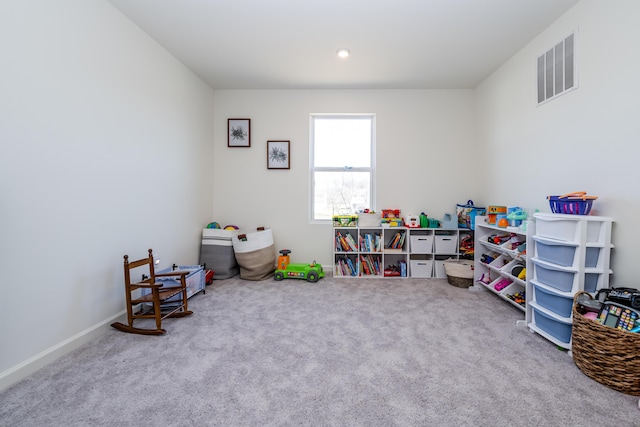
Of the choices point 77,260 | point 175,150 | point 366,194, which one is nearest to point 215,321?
point 77,260

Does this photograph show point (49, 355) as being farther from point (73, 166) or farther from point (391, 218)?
point (391, 218)

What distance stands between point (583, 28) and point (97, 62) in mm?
3882

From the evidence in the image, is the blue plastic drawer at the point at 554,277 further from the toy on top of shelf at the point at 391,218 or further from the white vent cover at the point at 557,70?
the toy on top of shelf at the point at 391,218

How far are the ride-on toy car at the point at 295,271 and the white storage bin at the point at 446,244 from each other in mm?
1630

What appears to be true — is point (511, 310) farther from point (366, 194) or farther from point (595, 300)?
point (366, 194)

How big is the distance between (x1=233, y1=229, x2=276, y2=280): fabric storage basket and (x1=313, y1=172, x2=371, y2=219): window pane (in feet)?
3.05

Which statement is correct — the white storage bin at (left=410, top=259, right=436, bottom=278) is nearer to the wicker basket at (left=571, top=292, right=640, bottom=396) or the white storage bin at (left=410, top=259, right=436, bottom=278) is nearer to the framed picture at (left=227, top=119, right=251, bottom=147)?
the wicker basket at (left=571, top=292, right=640, bottom=396)

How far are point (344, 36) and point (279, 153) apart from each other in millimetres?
1817

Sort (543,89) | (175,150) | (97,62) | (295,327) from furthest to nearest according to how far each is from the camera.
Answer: (175,150), (543,89), (295,327), (97,62)

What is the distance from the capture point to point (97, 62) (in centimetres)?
213

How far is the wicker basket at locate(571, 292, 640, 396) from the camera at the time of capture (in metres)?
1.48

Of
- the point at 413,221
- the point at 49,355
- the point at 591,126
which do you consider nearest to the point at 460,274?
the point at 413,221

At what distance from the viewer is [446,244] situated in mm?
A: 3711

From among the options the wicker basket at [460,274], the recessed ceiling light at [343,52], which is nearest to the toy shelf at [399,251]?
the wicker basket at [460,274]
